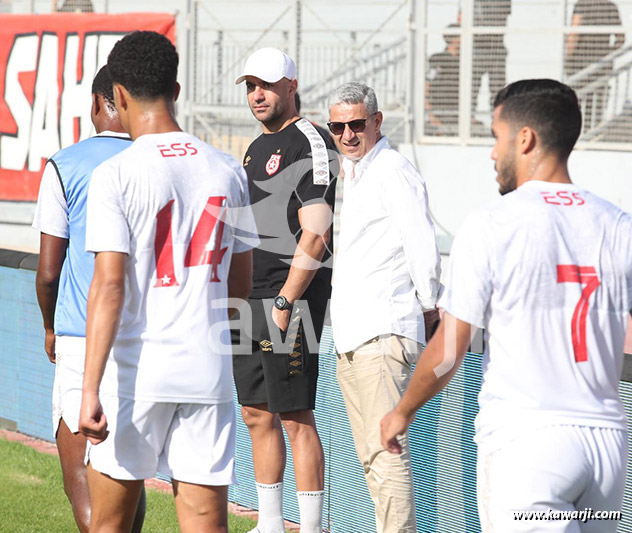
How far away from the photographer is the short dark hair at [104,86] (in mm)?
4055

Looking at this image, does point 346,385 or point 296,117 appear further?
point 296,117

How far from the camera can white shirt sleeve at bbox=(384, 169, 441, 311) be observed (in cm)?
432

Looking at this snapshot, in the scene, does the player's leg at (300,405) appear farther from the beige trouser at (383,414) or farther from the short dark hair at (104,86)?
the short dark hair at (104,86)

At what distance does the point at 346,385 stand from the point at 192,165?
1626 mm

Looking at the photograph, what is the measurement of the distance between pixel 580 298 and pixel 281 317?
2.16 m

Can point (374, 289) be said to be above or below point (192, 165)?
below

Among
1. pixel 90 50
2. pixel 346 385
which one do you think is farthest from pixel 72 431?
pixel 90 50

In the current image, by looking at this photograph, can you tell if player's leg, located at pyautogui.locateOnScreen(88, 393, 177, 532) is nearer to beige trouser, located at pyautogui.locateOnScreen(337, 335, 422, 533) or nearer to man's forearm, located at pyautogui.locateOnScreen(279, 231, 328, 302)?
beige trouser, located at pyautogui.locateOnScreen(337, 335, 422, 533)

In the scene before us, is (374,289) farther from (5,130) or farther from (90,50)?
(5,130)

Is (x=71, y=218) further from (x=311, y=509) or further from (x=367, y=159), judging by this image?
(x=311, y=509)

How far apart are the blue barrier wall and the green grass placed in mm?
357

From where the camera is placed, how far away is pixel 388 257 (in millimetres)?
4398

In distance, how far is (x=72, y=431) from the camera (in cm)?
395

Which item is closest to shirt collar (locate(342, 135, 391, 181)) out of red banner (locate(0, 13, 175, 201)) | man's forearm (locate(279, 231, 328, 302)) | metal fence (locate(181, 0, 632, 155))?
man's forearm (locate(279, 231, 328, 302))
